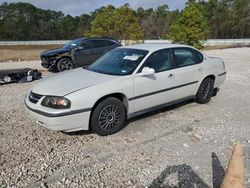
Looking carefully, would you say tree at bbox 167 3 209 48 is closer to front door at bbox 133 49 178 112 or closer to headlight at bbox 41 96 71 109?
front door at bbox 133 49 178 112

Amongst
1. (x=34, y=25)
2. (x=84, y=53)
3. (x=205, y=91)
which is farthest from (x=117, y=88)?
(x=34, y=25)

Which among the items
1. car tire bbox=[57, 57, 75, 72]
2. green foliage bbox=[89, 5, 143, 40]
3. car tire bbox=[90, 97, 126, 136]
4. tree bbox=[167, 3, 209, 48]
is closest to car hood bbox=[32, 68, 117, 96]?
car tire bbox=[90, 97, 126, 136]

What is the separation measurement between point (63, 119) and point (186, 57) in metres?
3.10

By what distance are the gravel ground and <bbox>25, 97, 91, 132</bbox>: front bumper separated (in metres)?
0.32

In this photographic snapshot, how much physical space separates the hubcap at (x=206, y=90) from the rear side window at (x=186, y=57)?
0.63 meters

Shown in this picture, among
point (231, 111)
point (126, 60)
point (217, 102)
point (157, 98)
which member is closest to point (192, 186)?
point (157, 98)

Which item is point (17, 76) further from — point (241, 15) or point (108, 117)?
point (241, 15)

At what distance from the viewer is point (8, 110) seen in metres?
6.01

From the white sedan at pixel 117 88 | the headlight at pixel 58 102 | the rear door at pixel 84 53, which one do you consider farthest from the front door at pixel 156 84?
the rear door at pixel 84 53

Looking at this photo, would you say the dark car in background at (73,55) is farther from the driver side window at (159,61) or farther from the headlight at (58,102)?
the headlight at (58,102)

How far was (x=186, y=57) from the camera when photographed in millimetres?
5777

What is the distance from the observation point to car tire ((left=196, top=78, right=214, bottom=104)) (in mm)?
6150

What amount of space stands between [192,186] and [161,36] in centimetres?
5705

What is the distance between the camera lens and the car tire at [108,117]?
14.3ft
